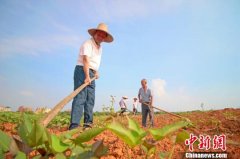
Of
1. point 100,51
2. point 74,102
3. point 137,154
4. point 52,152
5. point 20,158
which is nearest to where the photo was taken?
point 20,158

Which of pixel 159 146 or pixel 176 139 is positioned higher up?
pixel 176 139

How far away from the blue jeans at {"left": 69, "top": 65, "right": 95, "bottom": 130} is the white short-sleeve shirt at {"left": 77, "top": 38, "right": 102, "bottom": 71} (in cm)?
9

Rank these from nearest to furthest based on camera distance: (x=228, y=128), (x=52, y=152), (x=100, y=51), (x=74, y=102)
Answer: (x=52, y=152), (x=74, y=102), (x=100, y=51), (x=228, y=128)

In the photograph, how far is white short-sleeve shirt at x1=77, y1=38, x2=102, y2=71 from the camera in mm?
3975

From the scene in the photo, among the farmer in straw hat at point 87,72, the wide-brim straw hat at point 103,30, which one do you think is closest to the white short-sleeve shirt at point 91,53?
the farmer in straw hat at point 87,72

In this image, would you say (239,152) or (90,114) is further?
(90,114)

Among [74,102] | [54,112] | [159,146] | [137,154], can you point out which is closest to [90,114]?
[74,102]

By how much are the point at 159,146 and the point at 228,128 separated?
11.0 feet

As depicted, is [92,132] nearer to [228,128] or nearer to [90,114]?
[90,114]

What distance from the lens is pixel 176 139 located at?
902 millimetres

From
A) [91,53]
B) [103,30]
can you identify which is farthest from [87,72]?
[103,30]

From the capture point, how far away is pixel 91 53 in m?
4.05

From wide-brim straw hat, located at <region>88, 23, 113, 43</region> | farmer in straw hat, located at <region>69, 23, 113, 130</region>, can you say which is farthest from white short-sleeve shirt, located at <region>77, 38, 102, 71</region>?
wide-brim straw hat, located at <region>88, 23, 113, 43</region>

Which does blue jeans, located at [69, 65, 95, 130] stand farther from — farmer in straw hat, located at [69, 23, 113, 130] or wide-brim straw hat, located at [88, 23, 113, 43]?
wide-brim straw hat, located at [88, 23, 113, 43]
